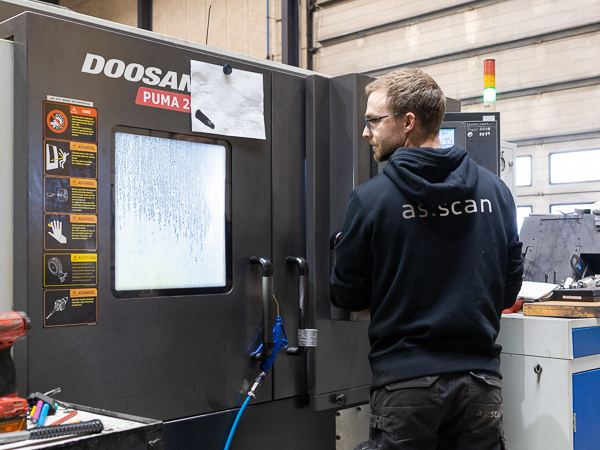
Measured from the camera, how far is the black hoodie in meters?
1.38

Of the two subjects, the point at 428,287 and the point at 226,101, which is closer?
the point at 428,287

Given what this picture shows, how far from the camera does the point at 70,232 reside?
1.47 m

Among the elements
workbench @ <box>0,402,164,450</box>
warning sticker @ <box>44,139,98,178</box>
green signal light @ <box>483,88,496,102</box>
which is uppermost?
green signal light @ <box>483,88,496,102</box>

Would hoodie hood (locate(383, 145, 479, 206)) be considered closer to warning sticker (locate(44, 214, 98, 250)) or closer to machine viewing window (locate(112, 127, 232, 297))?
machine viewing window (locate(112, 127, 232, 297))

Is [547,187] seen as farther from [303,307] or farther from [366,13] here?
[303,307]

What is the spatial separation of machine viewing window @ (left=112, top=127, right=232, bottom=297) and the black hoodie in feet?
1.51

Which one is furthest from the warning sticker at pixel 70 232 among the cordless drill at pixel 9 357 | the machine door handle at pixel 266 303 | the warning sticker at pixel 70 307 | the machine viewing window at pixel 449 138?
the machine viewing window at pixel 449 138

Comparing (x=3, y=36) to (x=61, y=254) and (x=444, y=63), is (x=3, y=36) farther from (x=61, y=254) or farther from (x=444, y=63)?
(x=444, y=63)

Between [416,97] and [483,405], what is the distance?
2.33ft

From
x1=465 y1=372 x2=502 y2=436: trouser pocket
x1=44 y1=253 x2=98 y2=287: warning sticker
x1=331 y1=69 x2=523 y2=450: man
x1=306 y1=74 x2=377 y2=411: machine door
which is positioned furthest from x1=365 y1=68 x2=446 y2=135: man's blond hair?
x1=44 y1=253 x2=98 y2=287: warning sticker

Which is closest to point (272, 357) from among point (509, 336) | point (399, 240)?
point (399, 240)

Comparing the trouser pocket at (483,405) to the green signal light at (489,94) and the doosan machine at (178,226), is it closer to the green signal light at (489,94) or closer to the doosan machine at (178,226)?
the doosan machine at (178,226)

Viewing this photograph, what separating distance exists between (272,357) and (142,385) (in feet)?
1.29

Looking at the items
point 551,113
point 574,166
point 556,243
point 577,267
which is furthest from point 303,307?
point 551,113
